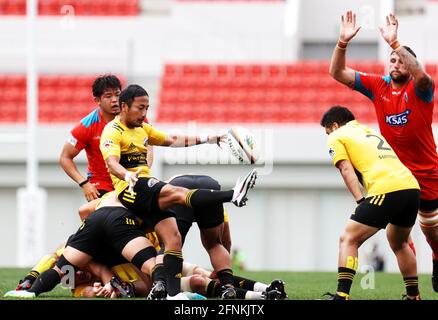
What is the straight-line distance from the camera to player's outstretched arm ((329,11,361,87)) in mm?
8844

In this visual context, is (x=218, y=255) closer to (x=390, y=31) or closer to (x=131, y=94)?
(x=131, y=94)

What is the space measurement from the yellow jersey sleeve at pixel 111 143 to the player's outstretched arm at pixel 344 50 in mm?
1942

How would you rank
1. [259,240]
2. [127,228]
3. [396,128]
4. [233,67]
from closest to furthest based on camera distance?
[127,228] < [396,128] < [259,240] < [233,67]

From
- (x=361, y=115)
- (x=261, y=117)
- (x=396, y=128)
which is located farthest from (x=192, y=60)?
(x=396, y=128)

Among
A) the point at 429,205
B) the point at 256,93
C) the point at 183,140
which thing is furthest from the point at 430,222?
the point at 256,93

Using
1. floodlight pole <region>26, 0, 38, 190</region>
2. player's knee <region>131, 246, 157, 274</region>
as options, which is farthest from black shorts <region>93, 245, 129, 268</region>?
floodlight pole <region>26, 0, 38, 190</region>

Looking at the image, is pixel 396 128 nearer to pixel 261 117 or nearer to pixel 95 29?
pixel 261 117

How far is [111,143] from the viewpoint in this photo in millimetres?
8383

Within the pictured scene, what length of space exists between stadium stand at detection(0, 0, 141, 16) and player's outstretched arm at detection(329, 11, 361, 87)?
16647mm

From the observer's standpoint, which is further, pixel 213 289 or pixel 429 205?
pixel 429 205

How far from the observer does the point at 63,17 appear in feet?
82.7

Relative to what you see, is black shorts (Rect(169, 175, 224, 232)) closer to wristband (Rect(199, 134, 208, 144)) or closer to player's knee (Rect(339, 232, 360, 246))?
wristband (Rect(199, 134, 208, 144))

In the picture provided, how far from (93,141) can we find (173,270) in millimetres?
2776

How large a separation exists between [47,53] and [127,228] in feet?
56.0
